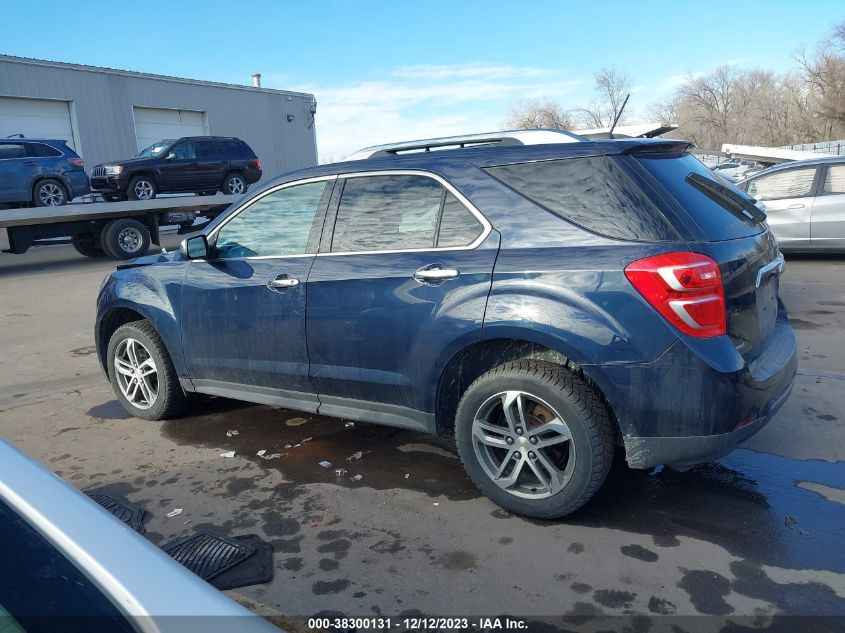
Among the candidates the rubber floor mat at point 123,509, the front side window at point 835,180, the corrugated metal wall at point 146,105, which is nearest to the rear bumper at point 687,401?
the rubber floor mat at point 123,509

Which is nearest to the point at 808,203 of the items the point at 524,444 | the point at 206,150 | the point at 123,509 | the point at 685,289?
the point at 685,289

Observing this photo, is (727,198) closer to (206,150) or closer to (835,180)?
(835,180)

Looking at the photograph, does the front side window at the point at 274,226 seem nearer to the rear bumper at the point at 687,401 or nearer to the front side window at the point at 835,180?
the rear bumper at the point at 687,401

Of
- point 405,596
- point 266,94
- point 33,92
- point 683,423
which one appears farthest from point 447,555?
point 266,94

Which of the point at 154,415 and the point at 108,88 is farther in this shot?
the point at 108,88

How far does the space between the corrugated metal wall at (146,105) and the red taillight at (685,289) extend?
974 inches

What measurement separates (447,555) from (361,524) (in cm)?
52

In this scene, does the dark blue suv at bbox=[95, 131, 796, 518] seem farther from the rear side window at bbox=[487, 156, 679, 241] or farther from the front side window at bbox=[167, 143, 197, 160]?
the front side window at bbox=[167, 143, 197, 160]

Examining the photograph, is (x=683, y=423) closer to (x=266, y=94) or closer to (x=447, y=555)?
(x=447, y=555)

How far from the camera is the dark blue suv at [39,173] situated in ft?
45.8

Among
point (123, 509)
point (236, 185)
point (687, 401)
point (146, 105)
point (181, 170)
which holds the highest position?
point (146, 105)

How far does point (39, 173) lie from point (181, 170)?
3.20m

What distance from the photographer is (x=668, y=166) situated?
336 centimetres

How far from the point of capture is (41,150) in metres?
14.5
